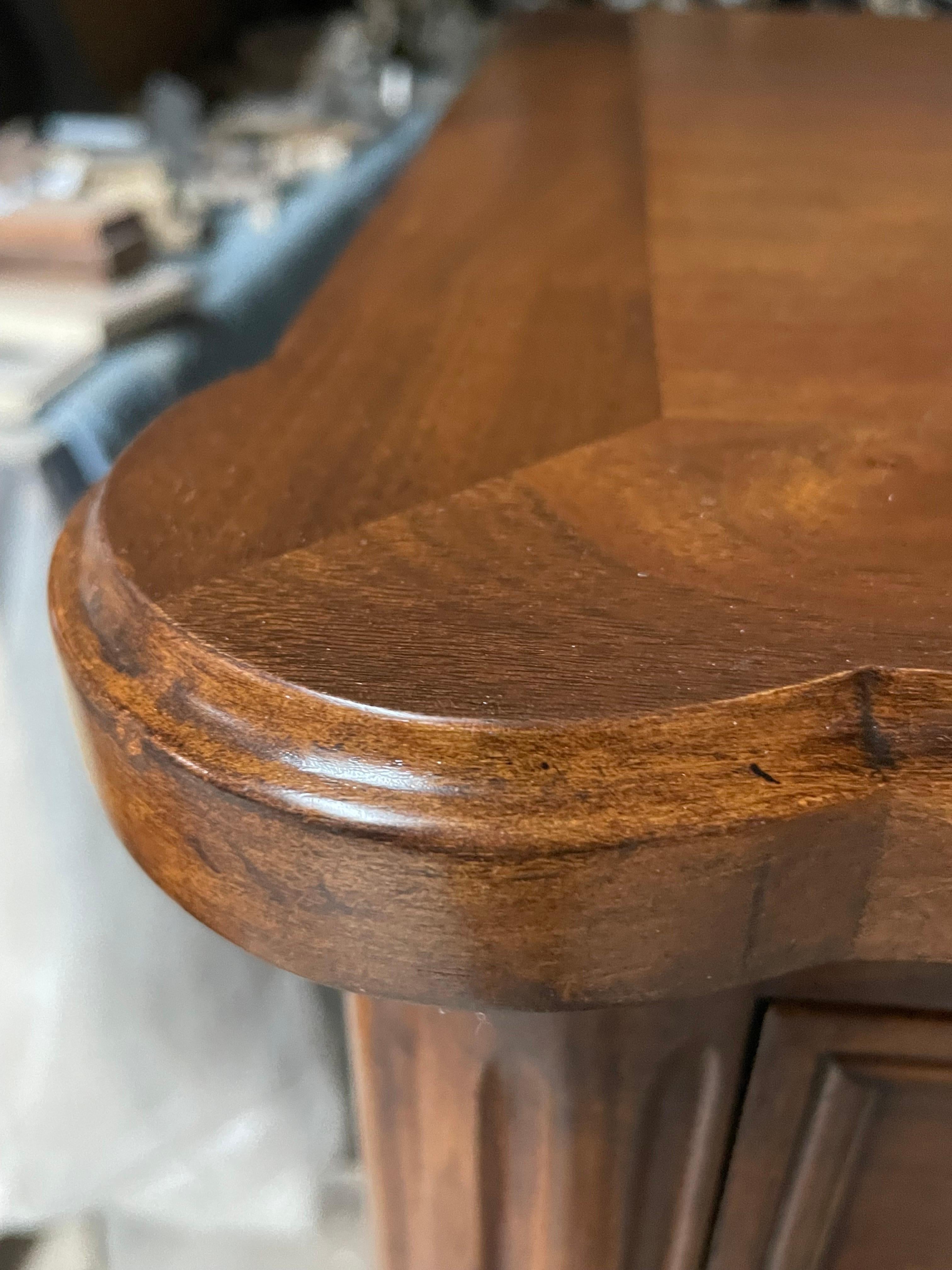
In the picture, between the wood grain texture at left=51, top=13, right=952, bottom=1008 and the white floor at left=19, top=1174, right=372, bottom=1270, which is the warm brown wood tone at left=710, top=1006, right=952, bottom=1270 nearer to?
the wood grain texture at left=51, top=13, right=952, bottom=1008

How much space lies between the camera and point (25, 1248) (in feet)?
2.52

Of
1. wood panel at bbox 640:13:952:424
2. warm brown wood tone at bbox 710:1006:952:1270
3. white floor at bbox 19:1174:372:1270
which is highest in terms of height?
wood panel at bbox 640:13:952:424

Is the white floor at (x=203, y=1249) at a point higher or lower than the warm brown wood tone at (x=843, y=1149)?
lower

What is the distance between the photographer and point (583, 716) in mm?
147

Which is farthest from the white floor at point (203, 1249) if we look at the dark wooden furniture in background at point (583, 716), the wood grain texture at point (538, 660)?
the wood grain texture at point (538, 660)

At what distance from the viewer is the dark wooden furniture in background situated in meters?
0.15

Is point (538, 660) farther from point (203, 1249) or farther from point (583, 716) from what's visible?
point (203, 1249)

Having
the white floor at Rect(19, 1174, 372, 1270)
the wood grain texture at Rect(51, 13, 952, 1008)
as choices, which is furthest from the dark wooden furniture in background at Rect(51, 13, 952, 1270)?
the white floor at Rect(19, 1174, 372, 1270)

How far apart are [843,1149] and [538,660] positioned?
16cm

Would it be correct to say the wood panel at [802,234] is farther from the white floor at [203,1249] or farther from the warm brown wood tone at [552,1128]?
the white floor at [203,1249]

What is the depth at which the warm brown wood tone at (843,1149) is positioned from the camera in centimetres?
21

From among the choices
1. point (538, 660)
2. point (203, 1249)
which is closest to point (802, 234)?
point (538, 660)

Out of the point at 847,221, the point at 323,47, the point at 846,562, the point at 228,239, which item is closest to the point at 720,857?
the point at 846,562

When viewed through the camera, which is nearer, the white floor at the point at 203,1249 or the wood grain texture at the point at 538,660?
the wood grain texture at the point at 538,660
